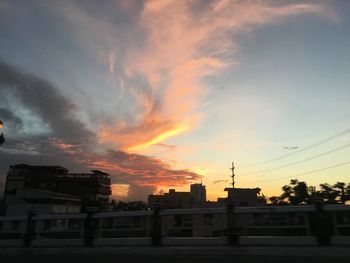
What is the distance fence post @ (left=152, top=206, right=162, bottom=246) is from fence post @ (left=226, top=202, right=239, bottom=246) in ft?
7.58

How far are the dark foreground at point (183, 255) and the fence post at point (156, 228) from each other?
100 centimetres

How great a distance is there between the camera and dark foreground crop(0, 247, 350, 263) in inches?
385

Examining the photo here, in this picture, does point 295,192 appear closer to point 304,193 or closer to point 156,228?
point 304,193

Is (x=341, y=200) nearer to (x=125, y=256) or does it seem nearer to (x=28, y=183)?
(x=125, y=256)

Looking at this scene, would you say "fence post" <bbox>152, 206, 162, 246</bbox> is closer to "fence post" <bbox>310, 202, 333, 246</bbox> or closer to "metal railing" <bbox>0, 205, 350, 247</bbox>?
"metal railing" <bbox>0, 205, 350, 247</bbox>

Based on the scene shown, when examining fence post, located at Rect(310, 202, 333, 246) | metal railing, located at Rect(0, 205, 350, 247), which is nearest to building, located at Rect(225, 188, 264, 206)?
metal railing, located at Rect(0, 205, 350, 247)

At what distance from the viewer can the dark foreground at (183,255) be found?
9.77m

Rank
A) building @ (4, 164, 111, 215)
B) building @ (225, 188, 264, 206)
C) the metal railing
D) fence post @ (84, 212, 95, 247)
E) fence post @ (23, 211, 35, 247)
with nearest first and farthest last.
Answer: the metal railing, fence post @ (84, 212, 95, 247), fence post @ (23, 211, 35, 247), building @ (225, 188, 264, 206), building @ (4, 164, 111, 215)

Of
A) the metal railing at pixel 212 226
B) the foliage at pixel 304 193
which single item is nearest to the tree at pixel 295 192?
the foliage at pixel 304 193

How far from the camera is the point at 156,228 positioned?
1316 centimetres

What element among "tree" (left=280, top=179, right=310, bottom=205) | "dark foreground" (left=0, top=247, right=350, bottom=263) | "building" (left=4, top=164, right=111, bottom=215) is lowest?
"dark foreground" (left=0, top=247, right=350, bottom=263)

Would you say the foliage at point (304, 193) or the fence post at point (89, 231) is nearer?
the fence post at point (89, 231)

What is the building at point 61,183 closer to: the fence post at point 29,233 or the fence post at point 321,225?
the fence post at point 29,233

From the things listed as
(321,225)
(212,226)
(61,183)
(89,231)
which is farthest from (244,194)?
(321,225)
